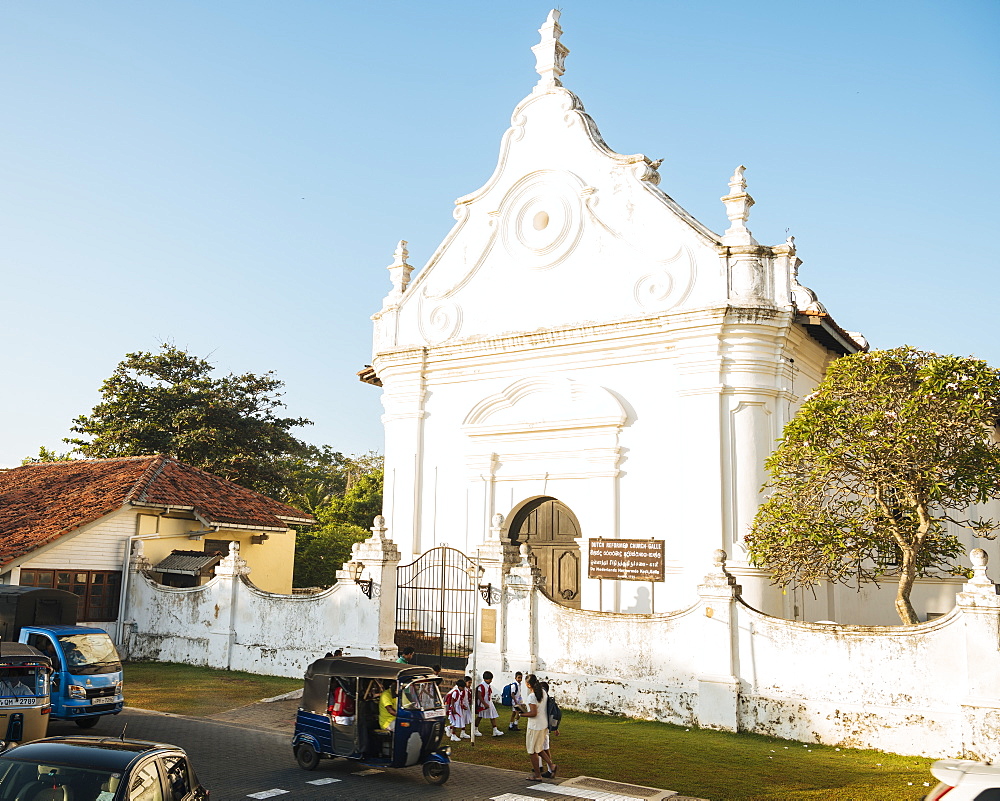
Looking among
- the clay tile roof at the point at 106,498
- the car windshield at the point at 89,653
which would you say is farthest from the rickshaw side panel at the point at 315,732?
the clay tile roof at the point at 106,498

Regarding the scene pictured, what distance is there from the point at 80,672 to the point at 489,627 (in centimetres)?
638

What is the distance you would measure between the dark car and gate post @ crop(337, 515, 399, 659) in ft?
31.2

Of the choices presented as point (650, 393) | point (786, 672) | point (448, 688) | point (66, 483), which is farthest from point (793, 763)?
point (66, 483)

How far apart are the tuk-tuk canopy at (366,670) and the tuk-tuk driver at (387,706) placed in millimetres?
138

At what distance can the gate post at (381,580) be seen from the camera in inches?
634

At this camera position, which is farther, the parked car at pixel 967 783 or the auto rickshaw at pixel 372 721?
the auto rickshaw at pixel 372 721

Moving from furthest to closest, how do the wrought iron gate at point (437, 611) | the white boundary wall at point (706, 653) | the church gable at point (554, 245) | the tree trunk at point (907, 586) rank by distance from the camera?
the church gable at point (554, 245) < the wrought iron gate at point (437, 611) < the tree trunk at point (907, 586) < the white boundary wall at point (706, 653)

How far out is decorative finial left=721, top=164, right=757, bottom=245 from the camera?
18.3 metres

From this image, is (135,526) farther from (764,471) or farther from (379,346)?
(764,471)

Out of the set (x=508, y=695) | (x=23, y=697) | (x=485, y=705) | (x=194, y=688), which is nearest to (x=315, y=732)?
(x=485, y=705)

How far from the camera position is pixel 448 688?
1573 cm

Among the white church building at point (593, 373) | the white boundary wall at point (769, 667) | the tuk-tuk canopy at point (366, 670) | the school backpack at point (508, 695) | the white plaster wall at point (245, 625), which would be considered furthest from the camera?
the white church building at point (593, 373)

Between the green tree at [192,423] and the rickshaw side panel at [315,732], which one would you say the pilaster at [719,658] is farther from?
the green tree at [192,423]

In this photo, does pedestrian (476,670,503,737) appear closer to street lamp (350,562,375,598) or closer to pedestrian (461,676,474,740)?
pedestrian (461,676,474,740)
